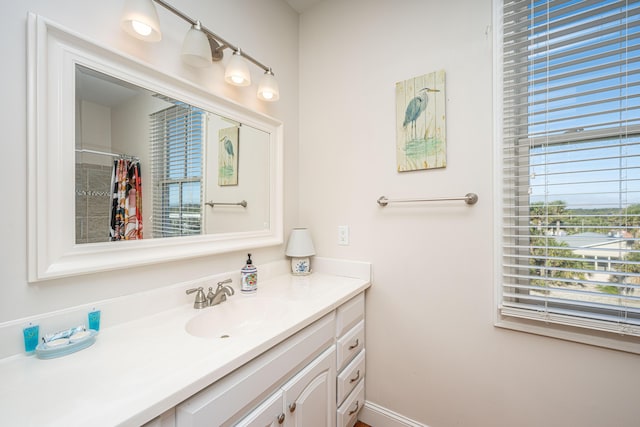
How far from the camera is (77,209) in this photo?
841mm

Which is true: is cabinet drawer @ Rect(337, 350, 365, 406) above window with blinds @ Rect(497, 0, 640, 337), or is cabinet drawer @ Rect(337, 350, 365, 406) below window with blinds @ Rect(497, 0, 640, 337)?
below

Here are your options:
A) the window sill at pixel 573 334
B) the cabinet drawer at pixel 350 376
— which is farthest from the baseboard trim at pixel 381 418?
the window sill at pixel 573 334

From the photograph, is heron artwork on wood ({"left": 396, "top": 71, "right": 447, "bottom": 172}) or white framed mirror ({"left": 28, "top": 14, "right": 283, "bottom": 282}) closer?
white framed mirror ({"left": 28, "top": 14, "right": 283, "bottom": 282})

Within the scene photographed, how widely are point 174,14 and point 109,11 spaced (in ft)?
0.83

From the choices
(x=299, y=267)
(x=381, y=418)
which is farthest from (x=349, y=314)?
(x=381, y=418)

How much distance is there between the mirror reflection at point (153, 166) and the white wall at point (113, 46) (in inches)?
4.8

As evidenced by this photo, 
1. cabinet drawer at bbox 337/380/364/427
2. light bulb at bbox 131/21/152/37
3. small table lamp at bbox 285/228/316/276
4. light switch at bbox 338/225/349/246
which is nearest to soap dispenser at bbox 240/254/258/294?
small table lamp at bbox 285/228/316/276

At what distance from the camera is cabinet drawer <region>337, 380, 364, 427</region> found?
124 cm

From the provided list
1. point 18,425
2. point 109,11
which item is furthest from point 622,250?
point 109,11

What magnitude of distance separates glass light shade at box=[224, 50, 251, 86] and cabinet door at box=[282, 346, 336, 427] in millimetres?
1306

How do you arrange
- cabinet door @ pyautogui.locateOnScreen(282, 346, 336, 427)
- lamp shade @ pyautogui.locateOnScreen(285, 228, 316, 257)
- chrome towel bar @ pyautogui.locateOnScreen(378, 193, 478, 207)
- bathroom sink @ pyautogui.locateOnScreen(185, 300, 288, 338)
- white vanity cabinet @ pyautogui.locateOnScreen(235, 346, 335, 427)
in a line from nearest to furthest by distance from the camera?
white vanity cabinet @ pyautogui.locateOnScreen(235, 346, 335, 427)
cabinet door @ pyautogui.locateOnScreen(282, 346, 336, 427)
bathroom sink @ pyautogui.locateOnScreen(185, 300, 288, 338)
chrome towel bar @ pyautogui.locateOnScreen(378, 193, 478, 207)
lamp shade @ pyautogui.locateOnScreen(285, 228, 316, 257)

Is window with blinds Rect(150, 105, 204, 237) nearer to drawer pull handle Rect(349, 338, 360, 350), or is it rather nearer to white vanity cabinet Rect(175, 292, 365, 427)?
white vanity cabinet Rect(175, 292, 365, 427)

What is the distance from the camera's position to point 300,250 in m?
1.59

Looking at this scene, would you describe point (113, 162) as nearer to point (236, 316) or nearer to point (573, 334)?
point (236, 316)
